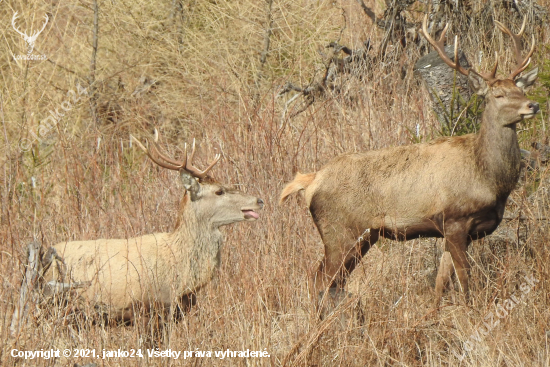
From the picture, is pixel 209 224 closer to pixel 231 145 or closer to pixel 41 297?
pixel 41 297

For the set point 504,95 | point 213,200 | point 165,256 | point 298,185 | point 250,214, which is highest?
point 504,95

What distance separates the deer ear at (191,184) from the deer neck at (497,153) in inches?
77.7

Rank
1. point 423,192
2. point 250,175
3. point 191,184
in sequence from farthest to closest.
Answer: point 250,175, point 191,184, point 423,192

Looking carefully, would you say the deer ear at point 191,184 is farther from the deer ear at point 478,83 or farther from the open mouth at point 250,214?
the deer ear at point 478,83

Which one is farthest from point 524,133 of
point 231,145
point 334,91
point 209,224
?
point 209,224

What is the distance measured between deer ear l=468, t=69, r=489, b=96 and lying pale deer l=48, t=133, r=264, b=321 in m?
1.73

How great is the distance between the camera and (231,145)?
8016 mm

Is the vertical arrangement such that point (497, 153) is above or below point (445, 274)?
above

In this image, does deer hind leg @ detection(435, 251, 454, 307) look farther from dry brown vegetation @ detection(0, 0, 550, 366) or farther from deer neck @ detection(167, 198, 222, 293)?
deer neck @ detection(167, 198, 222, 293)

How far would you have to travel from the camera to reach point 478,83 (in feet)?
18.9
